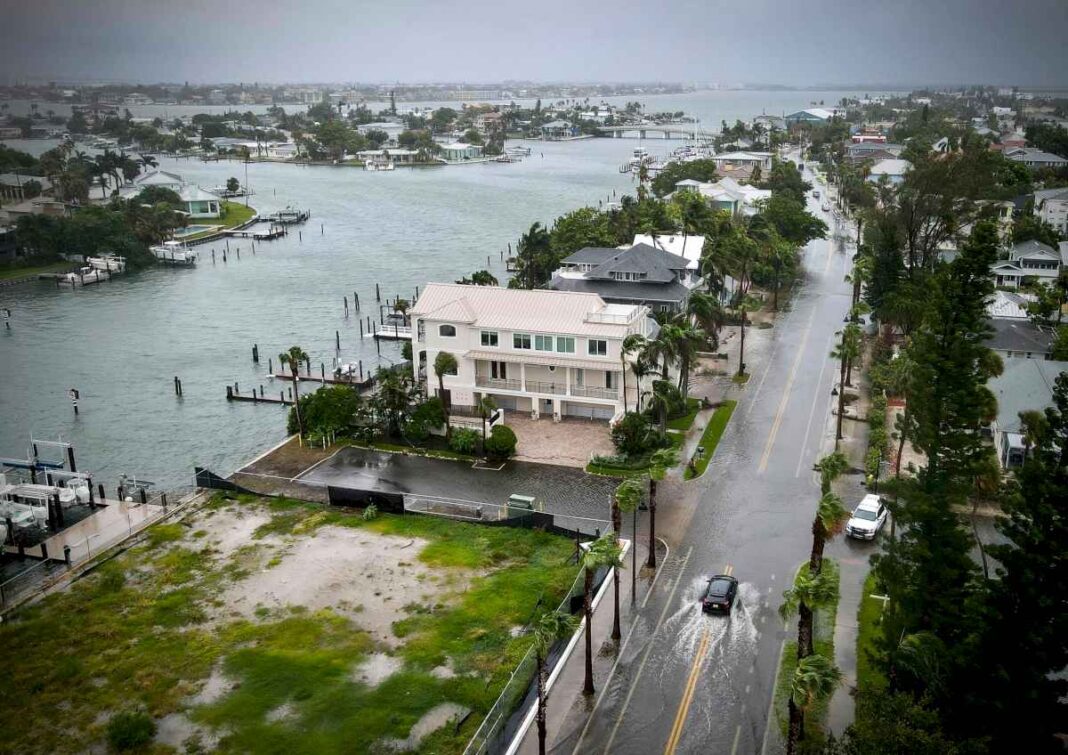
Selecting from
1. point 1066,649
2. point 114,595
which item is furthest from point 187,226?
point 1066,649

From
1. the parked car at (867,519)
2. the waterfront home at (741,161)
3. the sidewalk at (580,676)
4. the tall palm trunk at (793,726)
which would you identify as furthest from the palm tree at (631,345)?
the waterfront home at (741,161)

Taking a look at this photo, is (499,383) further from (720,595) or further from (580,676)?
(580,676)

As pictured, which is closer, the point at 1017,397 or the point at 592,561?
the point at 592,561

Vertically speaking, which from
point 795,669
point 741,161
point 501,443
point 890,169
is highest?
point 741,161

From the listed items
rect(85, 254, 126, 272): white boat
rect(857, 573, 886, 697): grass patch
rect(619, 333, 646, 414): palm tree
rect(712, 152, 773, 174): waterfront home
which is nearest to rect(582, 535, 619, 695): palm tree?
rect(857, 573, 886, 697): grass patch

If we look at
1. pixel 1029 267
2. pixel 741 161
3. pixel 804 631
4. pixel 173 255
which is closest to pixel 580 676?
Answer: pixel 804 631

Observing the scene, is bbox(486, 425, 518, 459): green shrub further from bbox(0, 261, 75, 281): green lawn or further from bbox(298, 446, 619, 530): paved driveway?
bbox(0, 261, 75, 281): green lawn

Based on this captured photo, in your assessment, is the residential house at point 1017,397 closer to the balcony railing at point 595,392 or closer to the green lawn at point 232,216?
the balcony railing at point 595,392
